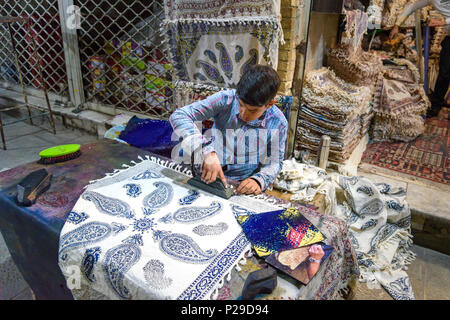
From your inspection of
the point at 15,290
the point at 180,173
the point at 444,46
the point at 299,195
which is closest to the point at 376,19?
the point at 444,46

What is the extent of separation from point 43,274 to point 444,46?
6.33 meters

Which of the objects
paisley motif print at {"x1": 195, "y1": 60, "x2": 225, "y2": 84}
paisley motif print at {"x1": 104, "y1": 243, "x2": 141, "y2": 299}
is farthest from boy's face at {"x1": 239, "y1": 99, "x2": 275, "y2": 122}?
paisley motif print at {"x1": 195, "y1": 60, "x2": 225, "y2": 84}

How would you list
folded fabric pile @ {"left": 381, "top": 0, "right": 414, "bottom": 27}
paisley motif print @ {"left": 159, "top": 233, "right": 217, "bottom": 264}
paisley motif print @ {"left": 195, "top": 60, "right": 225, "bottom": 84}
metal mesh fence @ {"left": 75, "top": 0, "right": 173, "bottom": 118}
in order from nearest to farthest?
paisley motif print @ {"left": 159, "top": 233, "right": 217, "bottom": 264}
paisley motif print @ {"left": 195, "top": 60, "right": 225, "bottom": 84}
metal mesh fence @ {"left": 75, "top": 0, "right": 173, "bottom": 118}
folded fabric pile @ {"left": 381, "top": 0, "right": 414, "bottom": 27}

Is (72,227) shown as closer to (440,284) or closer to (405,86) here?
(440,284)

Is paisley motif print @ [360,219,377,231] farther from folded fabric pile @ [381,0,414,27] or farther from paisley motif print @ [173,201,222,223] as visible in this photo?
folded fabric pile @ [381,0,414,27]

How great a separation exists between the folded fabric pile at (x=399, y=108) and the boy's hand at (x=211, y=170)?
3515 mm

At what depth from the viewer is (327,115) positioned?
3016 mm

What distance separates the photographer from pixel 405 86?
14.1 ft

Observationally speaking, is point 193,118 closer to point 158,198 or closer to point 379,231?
point 158,198

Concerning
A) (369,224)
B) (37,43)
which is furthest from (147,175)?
(37,43)

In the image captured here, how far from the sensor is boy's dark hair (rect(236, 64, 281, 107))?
1.45m

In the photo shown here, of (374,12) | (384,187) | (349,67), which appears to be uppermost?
(374,12)

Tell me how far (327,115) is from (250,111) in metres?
1.71

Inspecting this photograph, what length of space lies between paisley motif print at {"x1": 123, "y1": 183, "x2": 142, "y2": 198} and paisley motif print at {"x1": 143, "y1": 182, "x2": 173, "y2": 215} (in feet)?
0.20
